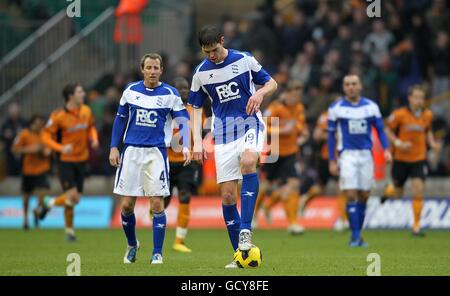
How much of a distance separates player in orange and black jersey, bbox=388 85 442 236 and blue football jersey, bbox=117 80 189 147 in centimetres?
827

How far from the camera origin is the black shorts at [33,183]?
24953 millimetres

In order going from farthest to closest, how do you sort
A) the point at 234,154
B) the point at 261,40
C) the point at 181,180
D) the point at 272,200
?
the point at 261,40, the point at 272,200, the point at 181,180, the point at 234,154

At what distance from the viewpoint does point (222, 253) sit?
16125mm

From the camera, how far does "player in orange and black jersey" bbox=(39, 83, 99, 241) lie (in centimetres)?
2002

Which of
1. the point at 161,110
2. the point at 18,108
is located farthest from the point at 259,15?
the point at 161,110

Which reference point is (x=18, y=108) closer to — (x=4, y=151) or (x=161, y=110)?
(x=4, y=151)

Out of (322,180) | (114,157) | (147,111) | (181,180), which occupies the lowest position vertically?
(322,180)

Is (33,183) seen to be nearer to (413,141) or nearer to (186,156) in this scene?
(413,141)

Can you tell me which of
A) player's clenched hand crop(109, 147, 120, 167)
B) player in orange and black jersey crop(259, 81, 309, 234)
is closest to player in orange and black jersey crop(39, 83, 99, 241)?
player in orange and black jersey crop(259, 81, 309, 234)

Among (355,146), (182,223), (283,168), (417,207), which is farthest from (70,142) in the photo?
(417,207)

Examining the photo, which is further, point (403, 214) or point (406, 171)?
point (403, 214)

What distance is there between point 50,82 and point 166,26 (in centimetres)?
363

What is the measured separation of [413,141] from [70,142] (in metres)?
6.82

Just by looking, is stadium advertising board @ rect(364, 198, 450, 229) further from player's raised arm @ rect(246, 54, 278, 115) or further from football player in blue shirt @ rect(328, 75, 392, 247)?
player's raised arm @ rect(246, 54, 278, 115)
